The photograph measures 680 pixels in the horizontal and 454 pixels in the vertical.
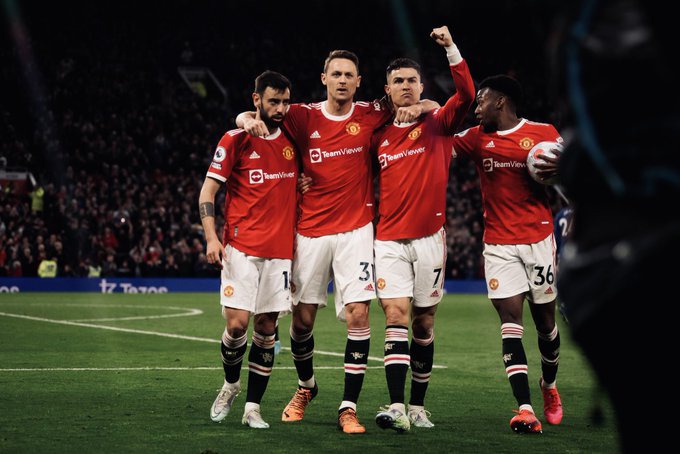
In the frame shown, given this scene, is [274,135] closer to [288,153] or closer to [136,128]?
[288,153]

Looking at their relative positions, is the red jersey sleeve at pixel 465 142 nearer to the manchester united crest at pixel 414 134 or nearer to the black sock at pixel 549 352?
the manchester united crest at pixel 414 134

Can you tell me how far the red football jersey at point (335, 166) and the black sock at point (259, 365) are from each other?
0.81 m

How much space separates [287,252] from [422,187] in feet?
3.43

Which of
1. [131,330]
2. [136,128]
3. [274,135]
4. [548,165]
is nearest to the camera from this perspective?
[548,165]

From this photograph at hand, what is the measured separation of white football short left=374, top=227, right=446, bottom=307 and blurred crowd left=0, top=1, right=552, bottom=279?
67.4 ft

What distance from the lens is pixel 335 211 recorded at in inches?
272

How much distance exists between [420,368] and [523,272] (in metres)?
0.99

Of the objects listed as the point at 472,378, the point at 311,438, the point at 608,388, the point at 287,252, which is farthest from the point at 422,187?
the point at 608,388

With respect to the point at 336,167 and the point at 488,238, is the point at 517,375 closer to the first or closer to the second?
the point at 488,238

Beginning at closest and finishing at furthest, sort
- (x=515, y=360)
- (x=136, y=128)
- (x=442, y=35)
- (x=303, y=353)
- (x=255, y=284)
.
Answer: (x=442, y=35) < (x=515, y=360) < (x=255, y=284) < (x=303, y=353) < (x=136, y=128)

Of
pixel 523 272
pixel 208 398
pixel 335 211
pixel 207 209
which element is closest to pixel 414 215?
pixel 335 211

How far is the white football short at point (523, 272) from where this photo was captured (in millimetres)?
6914

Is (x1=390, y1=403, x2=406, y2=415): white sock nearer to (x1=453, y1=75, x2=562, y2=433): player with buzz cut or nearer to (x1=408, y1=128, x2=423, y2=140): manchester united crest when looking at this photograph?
(x1=453, y1=75, x2=562, y2=433): player with buzz cut

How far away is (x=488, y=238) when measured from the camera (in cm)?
709
